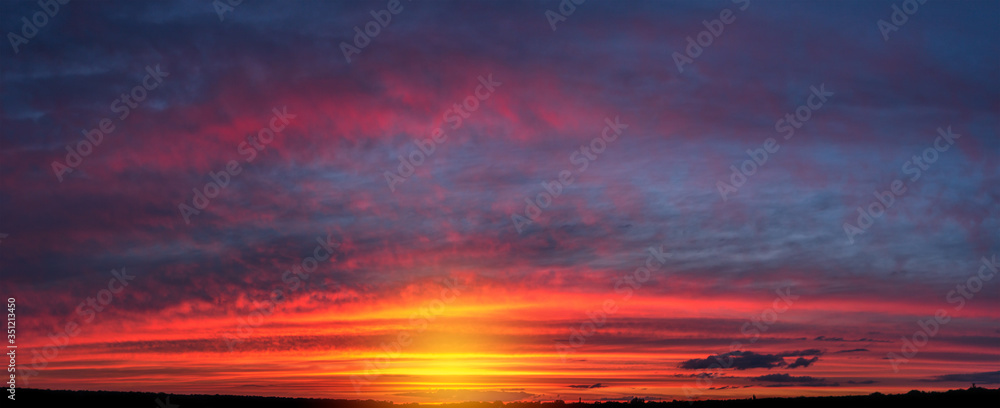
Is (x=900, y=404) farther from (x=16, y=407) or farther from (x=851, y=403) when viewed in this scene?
(x=16, y=407)

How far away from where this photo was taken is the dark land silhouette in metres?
54.1

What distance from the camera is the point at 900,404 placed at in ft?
176

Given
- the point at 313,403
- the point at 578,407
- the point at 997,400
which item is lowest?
the point at 997,400

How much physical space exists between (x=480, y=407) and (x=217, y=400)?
2333 cm

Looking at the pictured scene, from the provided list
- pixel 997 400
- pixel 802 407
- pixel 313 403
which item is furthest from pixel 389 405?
pixel 997 400

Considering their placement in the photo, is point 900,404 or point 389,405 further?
point 389,405

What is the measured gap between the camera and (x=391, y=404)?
2672 inches

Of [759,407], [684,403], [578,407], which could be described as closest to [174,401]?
[578,407]

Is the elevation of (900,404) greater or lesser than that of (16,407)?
lesser

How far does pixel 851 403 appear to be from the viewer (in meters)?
55.5

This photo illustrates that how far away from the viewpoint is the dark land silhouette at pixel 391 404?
2128 inches

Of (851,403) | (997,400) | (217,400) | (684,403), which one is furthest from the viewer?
(217,400)

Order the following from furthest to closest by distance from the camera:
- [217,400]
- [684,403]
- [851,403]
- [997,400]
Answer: [217,400]
[684,403]
[851,403]
[997,400]

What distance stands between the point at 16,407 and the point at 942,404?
67933 millimetres
